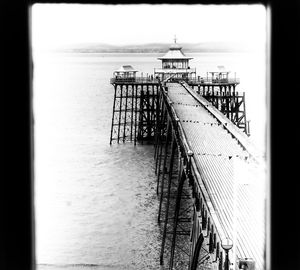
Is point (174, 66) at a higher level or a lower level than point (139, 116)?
higher

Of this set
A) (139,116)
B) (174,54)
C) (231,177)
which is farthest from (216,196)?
(174,54)

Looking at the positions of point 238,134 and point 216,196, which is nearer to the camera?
point 216,196

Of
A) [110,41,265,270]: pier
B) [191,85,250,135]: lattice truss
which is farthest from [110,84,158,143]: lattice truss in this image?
[110,41,265,270]: pier

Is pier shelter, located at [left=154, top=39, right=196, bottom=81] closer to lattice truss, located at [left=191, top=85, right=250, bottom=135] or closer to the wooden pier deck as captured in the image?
lattice truss, located at [left=191, top=85, right=250, bottom=135]

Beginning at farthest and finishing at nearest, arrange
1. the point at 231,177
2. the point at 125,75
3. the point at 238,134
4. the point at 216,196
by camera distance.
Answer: the point at 125,75, the point at 238,134, the point at 231,177, the point at 216,196

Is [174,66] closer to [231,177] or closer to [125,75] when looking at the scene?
[125,75]

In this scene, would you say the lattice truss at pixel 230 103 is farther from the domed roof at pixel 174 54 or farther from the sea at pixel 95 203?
the domed roof at pixel 174 54

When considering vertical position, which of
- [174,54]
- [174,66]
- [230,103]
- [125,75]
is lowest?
[230,103]
